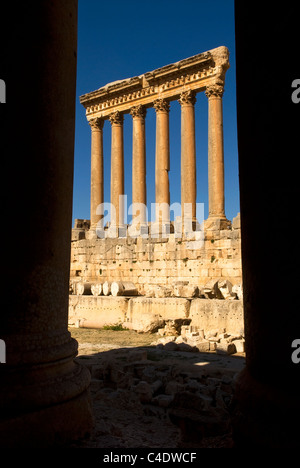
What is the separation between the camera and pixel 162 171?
2211cm

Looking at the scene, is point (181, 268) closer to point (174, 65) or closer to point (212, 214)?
point (212, 214)

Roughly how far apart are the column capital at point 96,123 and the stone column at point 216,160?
8.68m

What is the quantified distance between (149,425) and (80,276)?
1901cm

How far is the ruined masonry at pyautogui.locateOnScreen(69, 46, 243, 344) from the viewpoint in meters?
14.2

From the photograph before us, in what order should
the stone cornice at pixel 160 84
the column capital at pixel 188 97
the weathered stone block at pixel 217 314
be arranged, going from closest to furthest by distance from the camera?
the weathered stone block at pixel 217 314 → the stone cornice at pixel 160 84 → the column capital at pixel 188 97

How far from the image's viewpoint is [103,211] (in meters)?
25.4

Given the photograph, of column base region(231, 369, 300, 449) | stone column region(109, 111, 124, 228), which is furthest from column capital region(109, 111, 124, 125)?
column base region(231, 369, 300, 449)

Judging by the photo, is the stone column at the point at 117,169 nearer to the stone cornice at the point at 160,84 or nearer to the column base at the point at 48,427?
the stone cornice at the point at 160,84


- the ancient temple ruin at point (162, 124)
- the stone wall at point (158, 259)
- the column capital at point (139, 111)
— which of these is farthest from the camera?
the column capital at point (139, 111)

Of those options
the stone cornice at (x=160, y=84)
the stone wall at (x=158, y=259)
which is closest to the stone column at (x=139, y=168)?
the stone cornice at (x=160, y=84)

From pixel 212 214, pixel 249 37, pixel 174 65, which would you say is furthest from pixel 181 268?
pixel 249 37

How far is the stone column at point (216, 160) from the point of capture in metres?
19.8

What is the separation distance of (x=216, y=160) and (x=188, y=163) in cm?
163

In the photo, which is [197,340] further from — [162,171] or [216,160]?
[162,171]
